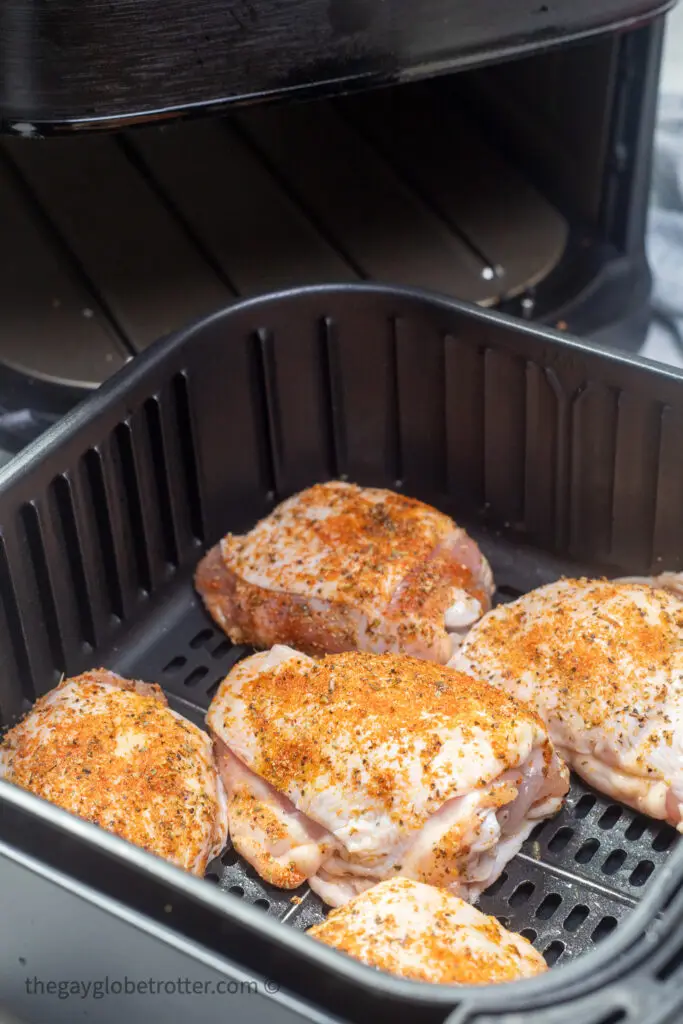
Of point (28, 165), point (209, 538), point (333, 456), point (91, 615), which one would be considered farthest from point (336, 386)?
point (28, 165)

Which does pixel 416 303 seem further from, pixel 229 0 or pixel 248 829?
pixel 248 829

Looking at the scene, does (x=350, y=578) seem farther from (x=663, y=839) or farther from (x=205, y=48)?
(x=205, y=48)

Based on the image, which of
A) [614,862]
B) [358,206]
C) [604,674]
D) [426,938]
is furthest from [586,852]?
[358,206]

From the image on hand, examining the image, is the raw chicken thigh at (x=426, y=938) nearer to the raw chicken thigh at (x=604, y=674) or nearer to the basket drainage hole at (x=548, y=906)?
the basket drainage hole at (x=548, y=906)

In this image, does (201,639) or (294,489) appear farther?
(294,489)

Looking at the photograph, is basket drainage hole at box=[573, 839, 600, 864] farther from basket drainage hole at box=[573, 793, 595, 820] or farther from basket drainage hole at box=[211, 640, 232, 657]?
basket drainage hole at box=[211, 640, 232, 657]

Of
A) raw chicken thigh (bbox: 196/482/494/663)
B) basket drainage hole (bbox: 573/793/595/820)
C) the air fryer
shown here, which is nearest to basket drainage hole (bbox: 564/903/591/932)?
basket drainage hole (bbox: 573/793/595/820)
